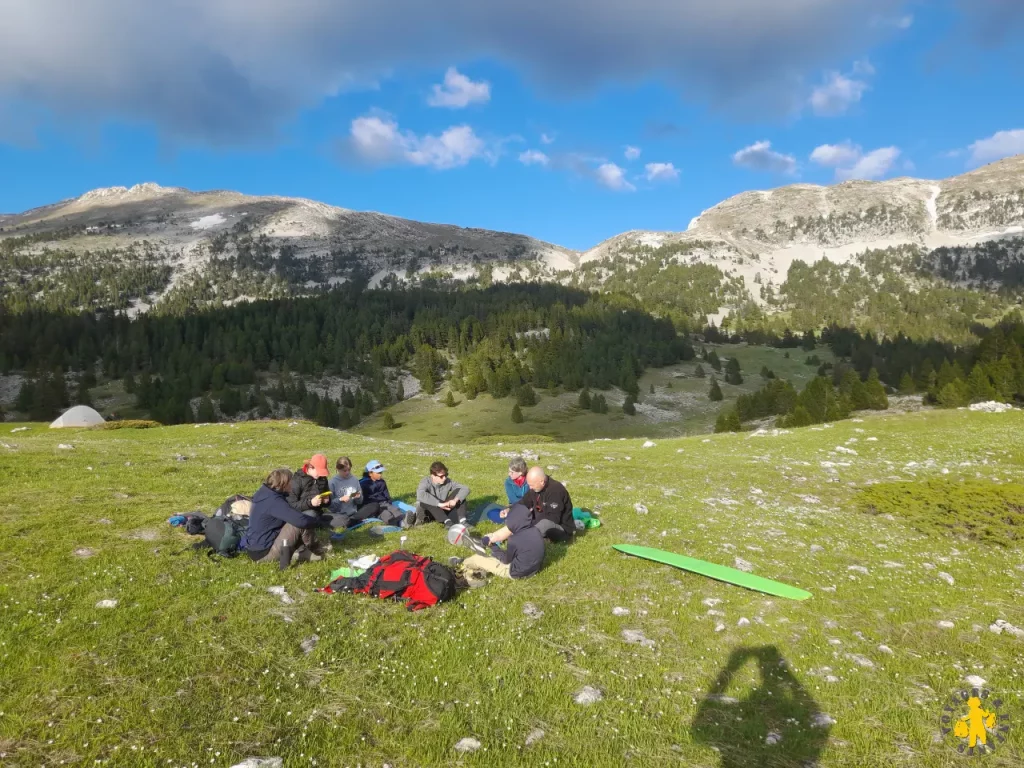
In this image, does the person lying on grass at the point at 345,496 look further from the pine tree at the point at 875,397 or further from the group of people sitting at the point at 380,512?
the pine tree at the point at 875,397

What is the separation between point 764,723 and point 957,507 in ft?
62.3

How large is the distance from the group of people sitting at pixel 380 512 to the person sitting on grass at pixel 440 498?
1.3 inches

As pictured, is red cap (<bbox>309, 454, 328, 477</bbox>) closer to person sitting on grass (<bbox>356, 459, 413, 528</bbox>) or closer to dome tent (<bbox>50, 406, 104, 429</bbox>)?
person sitting on grass (<bbox>356, 459, 413, 528</bbox>)

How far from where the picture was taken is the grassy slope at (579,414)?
11569cm

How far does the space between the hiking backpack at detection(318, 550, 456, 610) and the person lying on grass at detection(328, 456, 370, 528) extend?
5727 millimetres

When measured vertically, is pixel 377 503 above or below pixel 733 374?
above

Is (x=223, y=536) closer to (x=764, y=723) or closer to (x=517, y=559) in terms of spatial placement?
(x=517, y=559)

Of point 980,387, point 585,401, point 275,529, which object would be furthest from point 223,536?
point 585,401

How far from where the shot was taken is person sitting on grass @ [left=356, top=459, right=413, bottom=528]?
58.9ft

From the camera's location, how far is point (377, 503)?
18.6 meters

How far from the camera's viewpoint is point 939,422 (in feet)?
146

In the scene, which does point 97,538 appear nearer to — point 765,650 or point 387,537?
point 387,537
